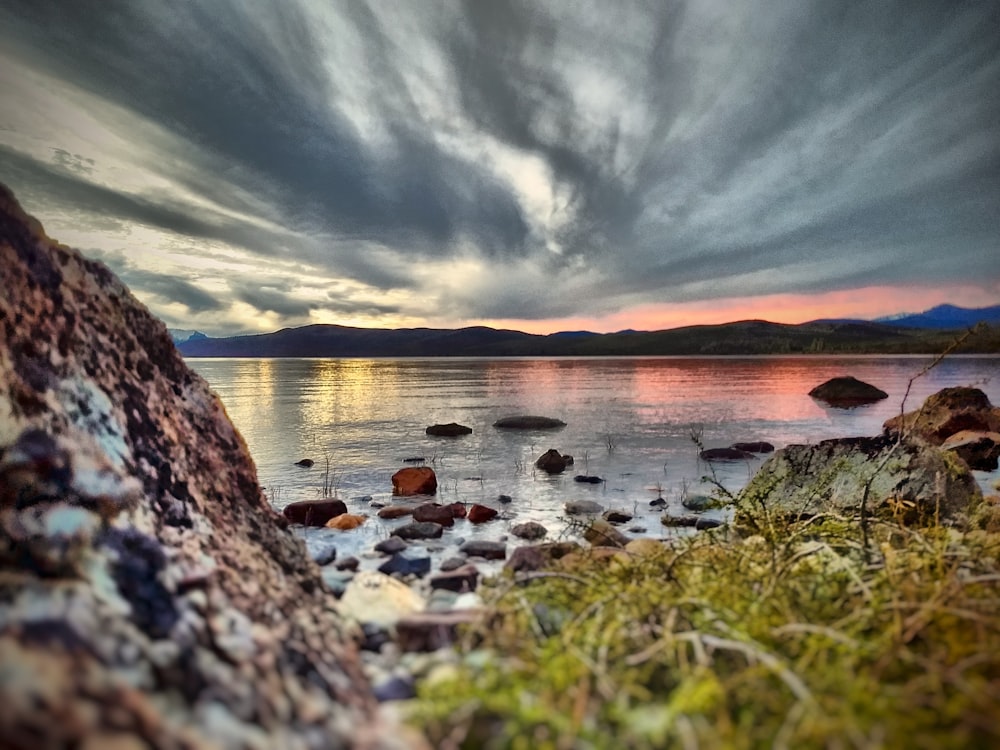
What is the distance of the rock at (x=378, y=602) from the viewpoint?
283 cm

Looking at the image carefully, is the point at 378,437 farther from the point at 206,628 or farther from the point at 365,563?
the point at 206,628

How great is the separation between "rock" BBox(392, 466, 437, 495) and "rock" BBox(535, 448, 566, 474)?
148 inches

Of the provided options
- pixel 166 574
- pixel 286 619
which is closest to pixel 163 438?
pixel 166 574

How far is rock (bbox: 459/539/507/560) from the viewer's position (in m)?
6.09

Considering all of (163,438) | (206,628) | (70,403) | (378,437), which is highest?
(70,403)

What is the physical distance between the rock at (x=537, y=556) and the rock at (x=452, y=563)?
64 cm

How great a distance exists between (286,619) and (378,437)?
19.8 meters

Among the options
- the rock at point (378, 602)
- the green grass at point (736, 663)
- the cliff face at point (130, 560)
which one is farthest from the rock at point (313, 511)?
the green grass at point (736, 663)

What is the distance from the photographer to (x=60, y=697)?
118cm

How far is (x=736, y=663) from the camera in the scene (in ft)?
6.59

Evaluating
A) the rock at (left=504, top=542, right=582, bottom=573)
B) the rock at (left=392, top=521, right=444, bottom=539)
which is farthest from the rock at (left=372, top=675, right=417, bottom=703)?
the rock at (left=392, top=521, right=444, bottom=539)

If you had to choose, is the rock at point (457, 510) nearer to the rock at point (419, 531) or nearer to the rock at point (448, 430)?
the rock at point (419, 531)

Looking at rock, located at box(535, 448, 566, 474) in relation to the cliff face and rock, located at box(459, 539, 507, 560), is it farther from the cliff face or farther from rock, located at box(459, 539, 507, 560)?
the cliff face

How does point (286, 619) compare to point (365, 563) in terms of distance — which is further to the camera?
point (365, 563)
